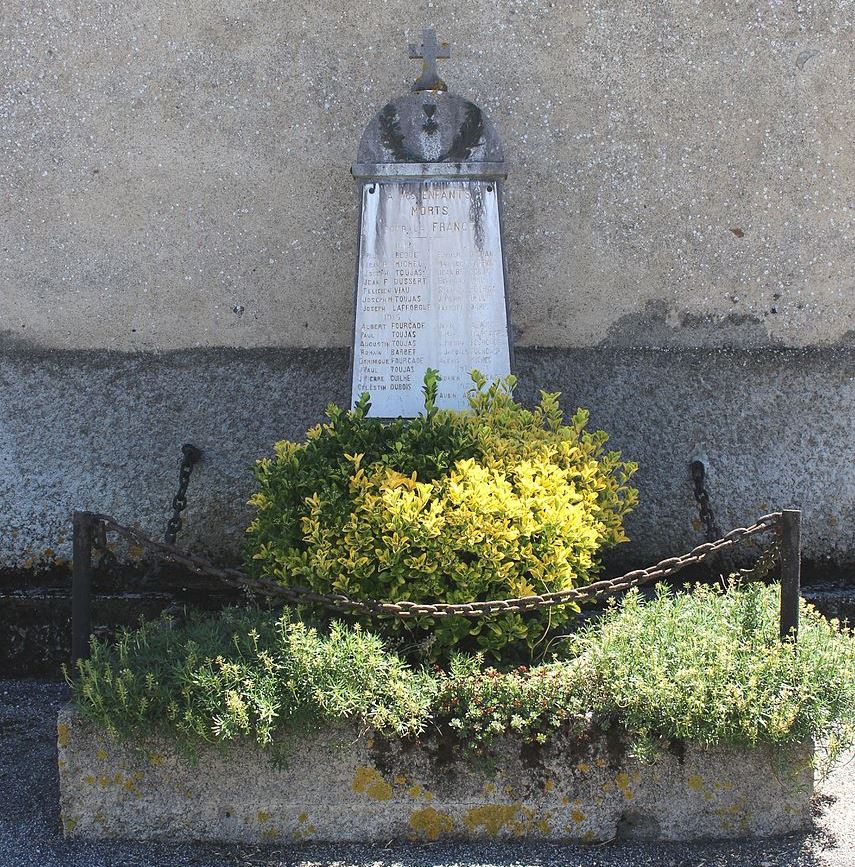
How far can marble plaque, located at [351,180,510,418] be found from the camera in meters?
4.63

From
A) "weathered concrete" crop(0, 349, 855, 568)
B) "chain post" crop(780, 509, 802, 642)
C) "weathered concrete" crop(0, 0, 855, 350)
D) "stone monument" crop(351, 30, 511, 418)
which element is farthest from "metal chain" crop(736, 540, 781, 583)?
"weathered concrete" crop(0, 0, 855, 350)

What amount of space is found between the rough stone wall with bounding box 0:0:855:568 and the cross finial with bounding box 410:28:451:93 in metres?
0.44

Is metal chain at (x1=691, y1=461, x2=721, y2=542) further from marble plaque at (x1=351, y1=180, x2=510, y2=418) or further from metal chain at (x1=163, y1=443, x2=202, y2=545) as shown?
metal chain at (x1=163, y1=443, x2=202, y2=545)

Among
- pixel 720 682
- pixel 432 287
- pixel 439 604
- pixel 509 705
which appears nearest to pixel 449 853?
pixel 509 705

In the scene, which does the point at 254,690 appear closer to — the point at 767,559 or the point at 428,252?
the point at 767,559

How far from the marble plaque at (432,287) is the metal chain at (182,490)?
0.93 metres

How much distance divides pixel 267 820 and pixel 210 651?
547 mm

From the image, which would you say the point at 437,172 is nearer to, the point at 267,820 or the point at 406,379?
the point at 406,379

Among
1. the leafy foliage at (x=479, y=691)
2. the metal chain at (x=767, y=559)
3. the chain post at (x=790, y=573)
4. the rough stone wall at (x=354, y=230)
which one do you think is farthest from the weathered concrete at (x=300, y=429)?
the leafy foliage at (x=479, y=691)

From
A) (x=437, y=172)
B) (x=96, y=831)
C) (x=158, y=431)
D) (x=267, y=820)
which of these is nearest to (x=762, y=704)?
(x=267, y=820)

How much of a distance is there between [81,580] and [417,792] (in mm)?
1261

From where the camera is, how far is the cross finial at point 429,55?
4.66 meters

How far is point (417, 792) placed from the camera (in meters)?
3.26

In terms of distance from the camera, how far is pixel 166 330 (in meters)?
5.25
